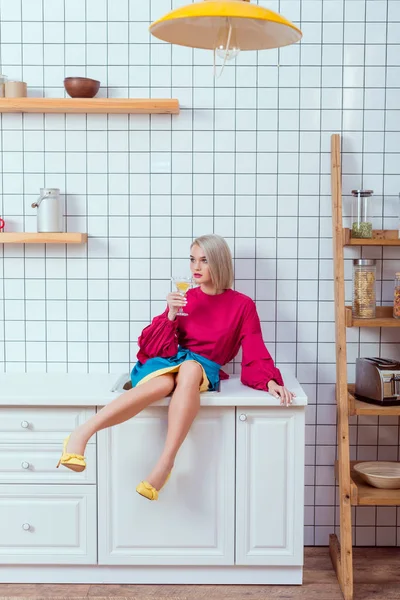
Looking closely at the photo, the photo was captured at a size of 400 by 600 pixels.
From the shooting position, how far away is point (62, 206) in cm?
304

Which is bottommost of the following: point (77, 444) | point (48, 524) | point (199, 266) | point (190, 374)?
point (48, 524)

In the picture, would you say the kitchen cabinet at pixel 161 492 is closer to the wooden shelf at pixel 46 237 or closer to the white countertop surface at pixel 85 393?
the white countertop surface at pixel 85 393

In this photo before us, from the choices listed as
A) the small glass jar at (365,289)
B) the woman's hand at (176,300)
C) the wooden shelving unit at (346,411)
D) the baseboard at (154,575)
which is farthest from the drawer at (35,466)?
the small glass jar at (365,289)

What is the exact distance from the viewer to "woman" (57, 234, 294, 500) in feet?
8.26

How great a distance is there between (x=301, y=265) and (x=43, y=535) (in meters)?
1.51

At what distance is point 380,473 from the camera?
2.90 meters

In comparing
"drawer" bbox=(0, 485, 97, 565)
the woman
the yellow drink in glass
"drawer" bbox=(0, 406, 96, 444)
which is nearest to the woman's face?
the woman

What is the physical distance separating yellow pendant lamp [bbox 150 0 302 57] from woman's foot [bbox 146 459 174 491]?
141 centimetres

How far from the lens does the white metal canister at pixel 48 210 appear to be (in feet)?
9.55

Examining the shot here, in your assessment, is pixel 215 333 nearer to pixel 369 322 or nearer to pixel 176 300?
pixel 176 300

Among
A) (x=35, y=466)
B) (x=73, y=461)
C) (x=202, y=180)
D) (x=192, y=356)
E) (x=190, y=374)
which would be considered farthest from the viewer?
(x=202, y=180)

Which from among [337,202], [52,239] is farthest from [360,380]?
[52,239]

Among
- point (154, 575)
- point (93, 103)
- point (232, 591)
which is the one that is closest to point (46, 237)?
point (93, 103)

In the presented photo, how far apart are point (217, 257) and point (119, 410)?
0.73 metres
